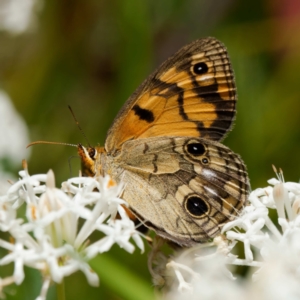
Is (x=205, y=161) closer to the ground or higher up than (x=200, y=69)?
closer to the ground

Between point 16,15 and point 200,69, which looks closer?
point 200,69

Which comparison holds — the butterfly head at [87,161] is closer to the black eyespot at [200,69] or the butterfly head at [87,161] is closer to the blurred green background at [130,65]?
the black eyespot at [200,69]

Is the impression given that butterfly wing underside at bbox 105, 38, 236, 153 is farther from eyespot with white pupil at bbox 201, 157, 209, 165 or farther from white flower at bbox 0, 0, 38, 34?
white flower at bbox 0, 0, 38, 34

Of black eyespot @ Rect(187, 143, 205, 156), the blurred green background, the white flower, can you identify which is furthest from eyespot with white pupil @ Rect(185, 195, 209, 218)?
the white flower

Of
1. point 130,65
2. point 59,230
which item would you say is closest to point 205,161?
point 59,230

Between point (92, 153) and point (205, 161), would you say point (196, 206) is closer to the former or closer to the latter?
point (205, 161)

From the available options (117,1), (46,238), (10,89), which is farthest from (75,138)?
(46,238)
